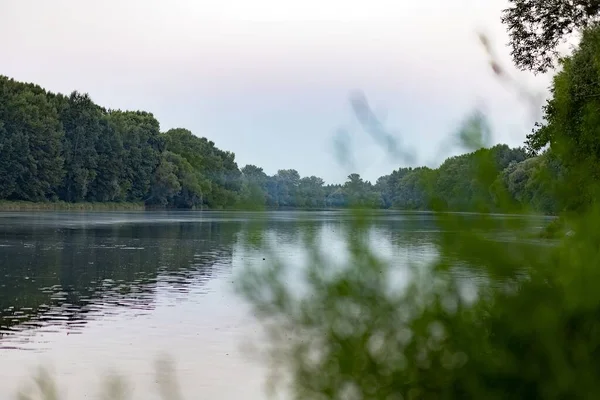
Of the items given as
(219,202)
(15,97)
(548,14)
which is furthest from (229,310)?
(219,202)

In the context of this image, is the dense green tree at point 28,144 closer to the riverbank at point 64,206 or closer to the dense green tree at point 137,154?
the riverbank at point 64,206

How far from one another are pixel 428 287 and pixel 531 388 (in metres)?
0.67

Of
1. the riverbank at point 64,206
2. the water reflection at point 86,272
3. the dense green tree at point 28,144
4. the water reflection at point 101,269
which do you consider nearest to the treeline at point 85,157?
the dense green tree at point 28,144

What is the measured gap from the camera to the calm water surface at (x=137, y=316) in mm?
10766

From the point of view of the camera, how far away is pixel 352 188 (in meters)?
3.07

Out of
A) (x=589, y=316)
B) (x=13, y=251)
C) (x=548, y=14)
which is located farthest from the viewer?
(x=13, y=251)

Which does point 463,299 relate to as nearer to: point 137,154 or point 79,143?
point 79,143

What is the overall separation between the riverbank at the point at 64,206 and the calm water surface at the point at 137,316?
73365mm

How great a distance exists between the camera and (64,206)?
364 feet

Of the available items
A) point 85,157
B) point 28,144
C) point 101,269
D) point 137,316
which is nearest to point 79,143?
point 85,157

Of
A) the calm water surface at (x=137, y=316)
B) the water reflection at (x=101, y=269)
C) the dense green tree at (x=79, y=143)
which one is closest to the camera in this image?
the calm water surface at (x=137, y=316)

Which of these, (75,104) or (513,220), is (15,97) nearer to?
(75,104)

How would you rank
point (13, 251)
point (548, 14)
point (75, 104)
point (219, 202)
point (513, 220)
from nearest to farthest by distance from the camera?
point (513, 220) < point (548, 14) < point (13, 251) < point (75, 104) < point (219, 202)

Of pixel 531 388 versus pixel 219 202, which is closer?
pixel 531 388
